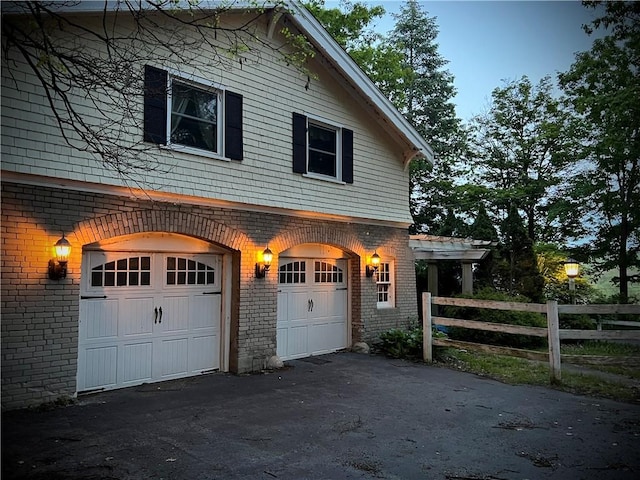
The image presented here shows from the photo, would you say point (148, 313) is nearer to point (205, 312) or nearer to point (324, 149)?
point (205, 312)

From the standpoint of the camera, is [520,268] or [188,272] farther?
[520,268]

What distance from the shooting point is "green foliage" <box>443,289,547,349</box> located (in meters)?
12.3

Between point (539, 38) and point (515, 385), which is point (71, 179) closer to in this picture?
point (539, 38)

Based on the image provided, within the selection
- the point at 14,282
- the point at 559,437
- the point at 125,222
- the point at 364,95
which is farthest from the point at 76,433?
the point at 364,95

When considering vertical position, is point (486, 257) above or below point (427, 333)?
above

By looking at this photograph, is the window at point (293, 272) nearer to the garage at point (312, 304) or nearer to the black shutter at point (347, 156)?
the garage at point (312, 304)

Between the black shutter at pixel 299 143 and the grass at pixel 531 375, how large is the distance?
16.0 feet

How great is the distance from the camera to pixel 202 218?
8281mm

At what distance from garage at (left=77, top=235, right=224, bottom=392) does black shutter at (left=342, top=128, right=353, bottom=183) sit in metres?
3.71

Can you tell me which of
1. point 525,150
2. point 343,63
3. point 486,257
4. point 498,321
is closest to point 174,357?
point 343,63

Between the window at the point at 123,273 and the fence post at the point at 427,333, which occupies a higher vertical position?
the window at the point at 123,273

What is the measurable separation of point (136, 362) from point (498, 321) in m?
8.88

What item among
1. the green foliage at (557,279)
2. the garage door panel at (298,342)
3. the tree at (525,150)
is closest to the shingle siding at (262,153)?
the garage door panel at (298,342)

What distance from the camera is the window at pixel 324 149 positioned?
396 inches
